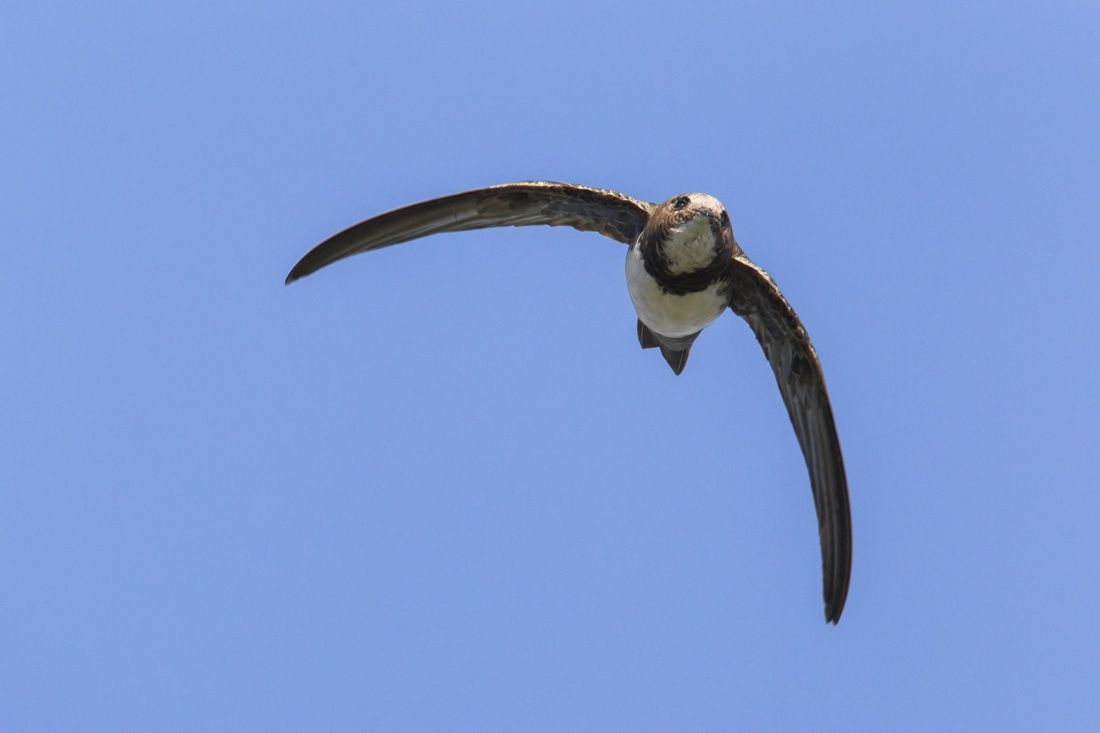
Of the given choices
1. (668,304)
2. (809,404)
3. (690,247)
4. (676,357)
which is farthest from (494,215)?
(809,404)

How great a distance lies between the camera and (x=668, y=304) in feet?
48.3

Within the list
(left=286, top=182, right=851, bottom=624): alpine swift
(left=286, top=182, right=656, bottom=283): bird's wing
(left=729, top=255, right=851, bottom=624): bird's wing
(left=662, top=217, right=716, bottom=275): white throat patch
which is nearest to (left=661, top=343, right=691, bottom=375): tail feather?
(left=286, top=182, right=851, bottom=624): alpine swift

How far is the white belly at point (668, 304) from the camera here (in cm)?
1465

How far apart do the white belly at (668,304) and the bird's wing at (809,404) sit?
0.29 m

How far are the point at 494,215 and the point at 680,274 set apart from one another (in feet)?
6.78

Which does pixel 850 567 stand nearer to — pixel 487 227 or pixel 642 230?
pixel 642 230

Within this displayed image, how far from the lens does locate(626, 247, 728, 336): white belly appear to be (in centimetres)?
1465

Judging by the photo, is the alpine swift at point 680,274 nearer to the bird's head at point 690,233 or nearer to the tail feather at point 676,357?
the bird's head at point 690,233

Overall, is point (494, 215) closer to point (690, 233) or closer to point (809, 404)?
point (690, 233)

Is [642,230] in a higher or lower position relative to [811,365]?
higher

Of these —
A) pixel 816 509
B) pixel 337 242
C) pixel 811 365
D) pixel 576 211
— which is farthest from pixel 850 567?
pixel 337 242

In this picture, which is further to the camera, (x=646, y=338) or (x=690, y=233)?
(x=646, y=338)

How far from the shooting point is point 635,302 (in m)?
15.1

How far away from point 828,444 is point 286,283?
542 centimetres
